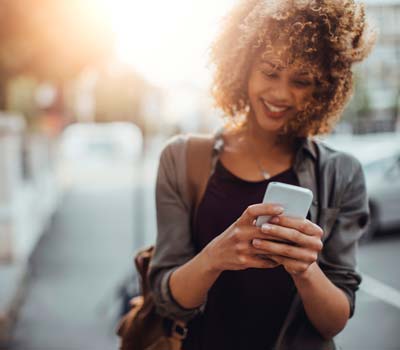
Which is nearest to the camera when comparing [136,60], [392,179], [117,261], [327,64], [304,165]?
[327,64]

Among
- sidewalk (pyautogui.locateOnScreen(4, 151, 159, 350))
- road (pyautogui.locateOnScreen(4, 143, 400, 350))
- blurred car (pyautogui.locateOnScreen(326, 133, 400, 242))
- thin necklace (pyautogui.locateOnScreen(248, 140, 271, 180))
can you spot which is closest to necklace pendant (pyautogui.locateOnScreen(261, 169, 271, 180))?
thin necklace (pyautogui.locateOnScreen(248, 140, 271, 180))

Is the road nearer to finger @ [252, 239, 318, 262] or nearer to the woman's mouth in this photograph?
finger @ [252, 239, 318, 262]

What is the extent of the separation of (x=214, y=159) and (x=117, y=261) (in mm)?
5894

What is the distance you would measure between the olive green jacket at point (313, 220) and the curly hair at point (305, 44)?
0.12 metres

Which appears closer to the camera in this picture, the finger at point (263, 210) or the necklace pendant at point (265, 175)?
the finger at point (263, 210)

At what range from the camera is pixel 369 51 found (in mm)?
1414

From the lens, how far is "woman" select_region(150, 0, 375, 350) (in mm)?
1279

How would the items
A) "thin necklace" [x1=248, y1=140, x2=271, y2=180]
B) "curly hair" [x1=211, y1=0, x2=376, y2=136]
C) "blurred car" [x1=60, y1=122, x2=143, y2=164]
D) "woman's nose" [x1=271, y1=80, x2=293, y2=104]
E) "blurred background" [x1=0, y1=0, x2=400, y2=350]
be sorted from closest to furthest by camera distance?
"curly hair" [x1=211, y1=0, x2=376, y2=136]
"woman's nose" [x1=271, y1=80, x2=293, y2=104]
"thin necklace" [x1=248, y1=140, x2=271, y2=180]
"blurred background" [x1=0, y1=0, x2=400, y2=350]
"blurred car" [x1=60, y1=122, x2=143, y2=164]

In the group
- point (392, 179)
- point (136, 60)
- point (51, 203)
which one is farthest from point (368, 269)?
point (51, 203)

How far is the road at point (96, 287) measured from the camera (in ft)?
14.4

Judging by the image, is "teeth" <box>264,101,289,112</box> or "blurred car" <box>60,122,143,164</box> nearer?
"teeth" <box>264,101,289,112</box>

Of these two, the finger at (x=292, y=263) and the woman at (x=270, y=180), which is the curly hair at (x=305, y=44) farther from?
the finger at (x=292, y=263)

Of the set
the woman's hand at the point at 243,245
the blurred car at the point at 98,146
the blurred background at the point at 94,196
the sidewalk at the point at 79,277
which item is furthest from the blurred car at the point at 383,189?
the blurred car at the point at 98,146

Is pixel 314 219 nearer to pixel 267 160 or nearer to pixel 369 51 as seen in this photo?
pixel 267 160
